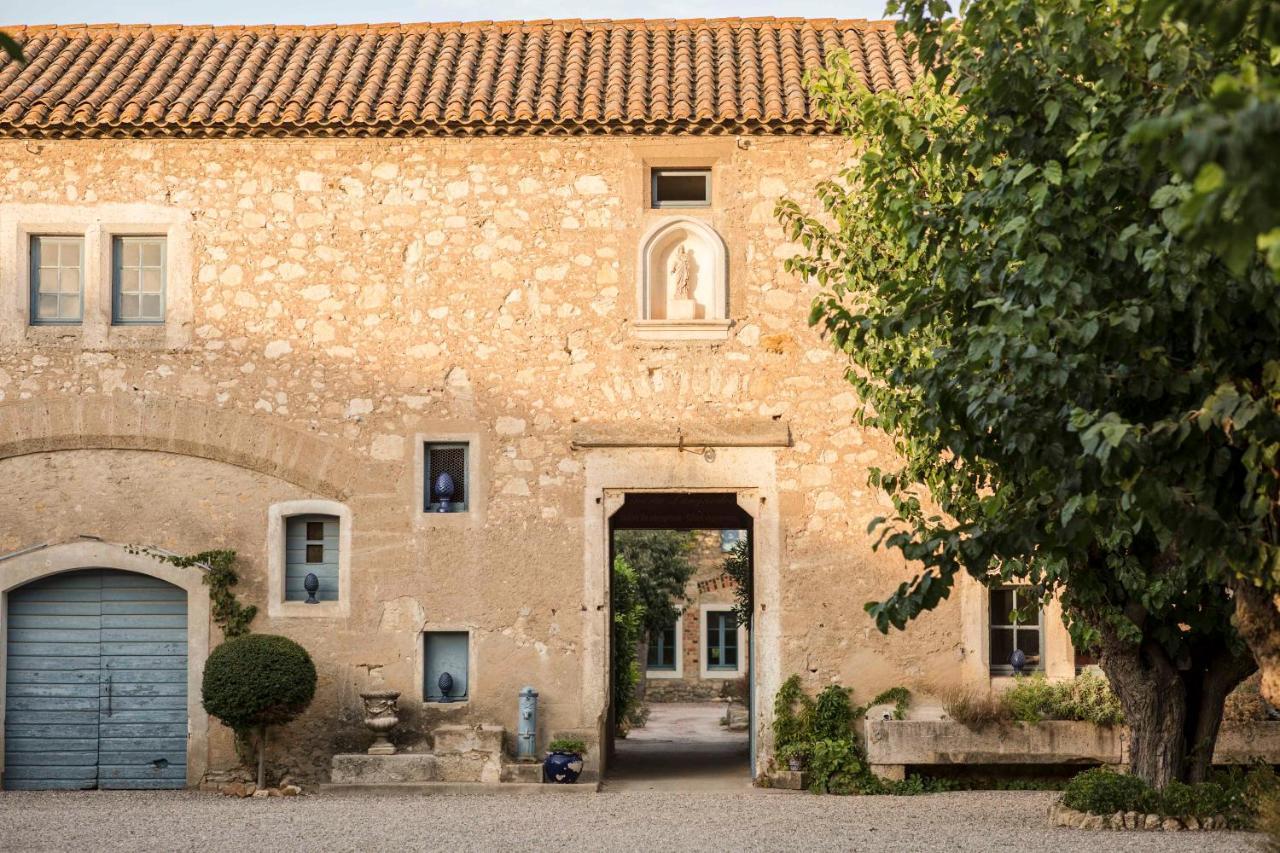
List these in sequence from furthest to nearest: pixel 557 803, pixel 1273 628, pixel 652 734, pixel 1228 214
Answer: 1. pixel 652 734
2. pixel 557 803
3. pixel 1273 628
4. pixel 1228 214

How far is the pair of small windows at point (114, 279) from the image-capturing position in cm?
1488

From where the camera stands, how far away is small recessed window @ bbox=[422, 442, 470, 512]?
14.6 meters

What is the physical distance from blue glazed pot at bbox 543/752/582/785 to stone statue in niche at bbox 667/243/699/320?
13.2 ft

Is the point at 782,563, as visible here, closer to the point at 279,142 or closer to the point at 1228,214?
the point at 279,142

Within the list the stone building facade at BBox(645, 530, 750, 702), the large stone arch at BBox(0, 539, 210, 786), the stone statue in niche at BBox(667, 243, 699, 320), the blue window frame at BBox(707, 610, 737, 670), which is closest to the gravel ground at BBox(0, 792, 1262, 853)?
the large stone arch at BBox(0, 539, 210, 786)

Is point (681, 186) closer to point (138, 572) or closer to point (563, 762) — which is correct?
point (563, 762)

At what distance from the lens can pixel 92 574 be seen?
1476cm

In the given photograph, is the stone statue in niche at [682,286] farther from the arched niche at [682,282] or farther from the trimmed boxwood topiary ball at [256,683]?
the trimmed boxwood topiary ball at [256,683]

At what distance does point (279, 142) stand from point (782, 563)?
6.01 m

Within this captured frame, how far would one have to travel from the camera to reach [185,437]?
14555mm

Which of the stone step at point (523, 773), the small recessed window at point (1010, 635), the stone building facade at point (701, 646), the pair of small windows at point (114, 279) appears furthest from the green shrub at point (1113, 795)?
the stone building facade at point (701, 646)

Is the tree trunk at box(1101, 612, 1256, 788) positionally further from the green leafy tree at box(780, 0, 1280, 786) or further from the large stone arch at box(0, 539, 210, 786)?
the large stone arch at box(0, 539, 210, 786)

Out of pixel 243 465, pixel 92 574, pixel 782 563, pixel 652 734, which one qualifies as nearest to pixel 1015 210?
pixel 782 563

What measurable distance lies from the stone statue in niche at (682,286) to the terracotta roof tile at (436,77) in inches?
45.4
